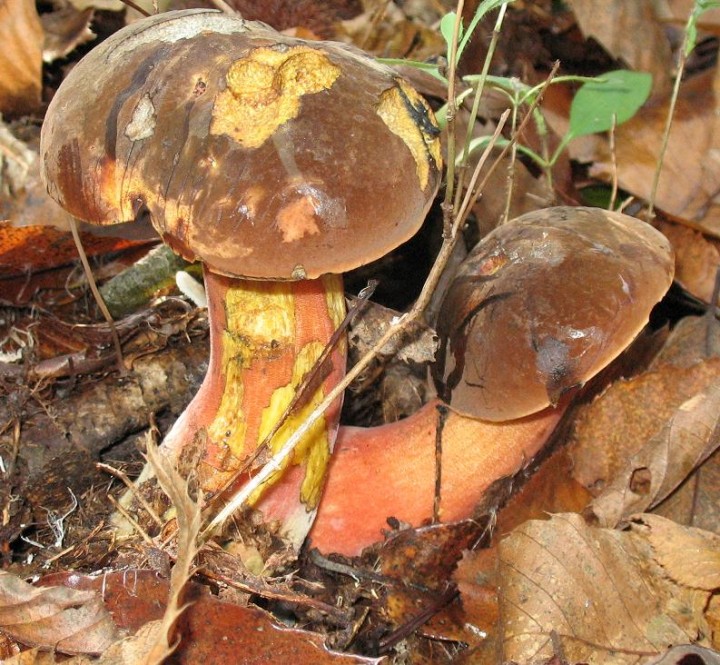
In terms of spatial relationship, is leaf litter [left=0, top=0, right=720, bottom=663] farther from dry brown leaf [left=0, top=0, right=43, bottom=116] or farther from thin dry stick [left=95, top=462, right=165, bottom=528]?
dry brown leaf [left=0, top=0, right=43, bottom=116]

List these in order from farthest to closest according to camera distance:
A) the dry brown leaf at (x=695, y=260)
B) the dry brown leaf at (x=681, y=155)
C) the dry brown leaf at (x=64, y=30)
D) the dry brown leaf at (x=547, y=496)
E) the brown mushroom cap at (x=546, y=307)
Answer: the dry brown leaf at (x=64, y=30) → the dry brown leaf at (x=681, y=155) → the dry brown leaf at (x=695, y=260) → the dry brown leaf at (x=547, y=496) → the brown mushroom cap at (x=546, y=307)

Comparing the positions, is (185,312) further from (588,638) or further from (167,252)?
(588,638)

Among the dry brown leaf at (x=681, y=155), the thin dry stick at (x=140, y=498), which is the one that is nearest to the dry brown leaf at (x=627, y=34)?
the dry brown leaf at (x=681, y=155)

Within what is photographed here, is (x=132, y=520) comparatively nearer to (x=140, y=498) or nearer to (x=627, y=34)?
(x=140, y=498)

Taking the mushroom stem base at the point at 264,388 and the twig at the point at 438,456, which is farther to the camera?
the twig at the point at 438,456

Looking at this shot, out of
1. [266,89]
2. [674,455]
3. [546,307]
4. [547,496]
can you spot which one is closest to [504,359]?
[546,307]

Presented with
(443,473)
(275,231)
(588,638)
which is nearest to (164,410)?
(443,473)

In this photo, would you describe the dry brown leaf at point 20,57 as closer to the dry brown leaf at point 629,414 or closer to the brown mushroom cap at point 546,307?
the brown mushroom cap at point 546,307

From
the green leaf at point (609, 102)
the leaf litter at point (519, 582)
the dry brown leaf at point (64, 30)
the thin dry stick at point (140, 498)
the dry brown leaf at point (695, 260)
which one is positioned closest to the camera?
the leaf litter at point (519, 582)
